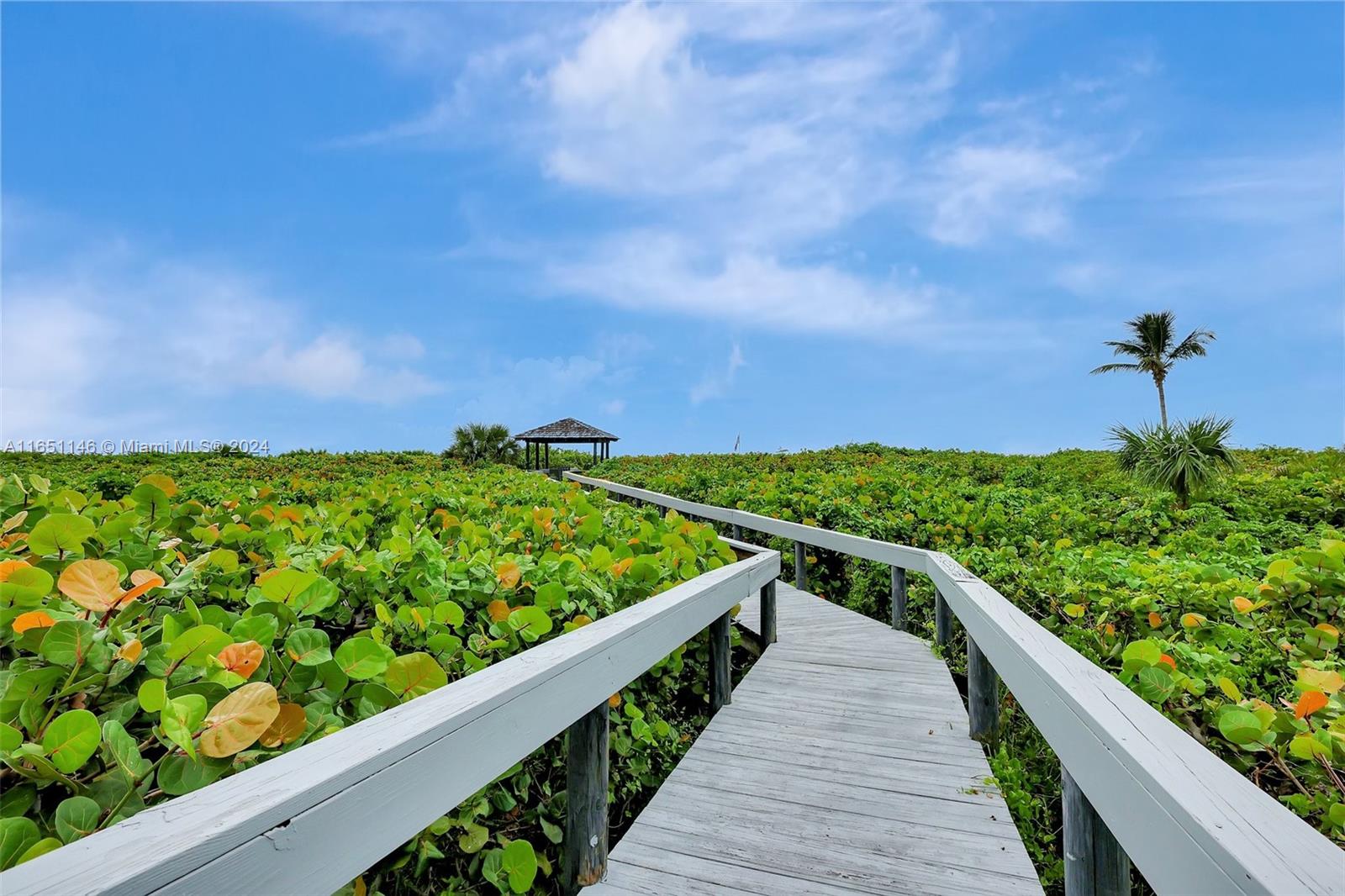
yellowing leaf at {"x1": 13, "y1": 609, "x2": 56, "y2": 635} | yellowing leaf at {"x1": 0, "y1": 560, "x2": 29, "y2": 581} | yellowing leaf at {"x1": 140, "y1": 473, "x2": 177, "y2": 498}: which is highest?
yellowing leaf at {"x1": 140, "y1": 473, "x2": 177, "y2": 498}

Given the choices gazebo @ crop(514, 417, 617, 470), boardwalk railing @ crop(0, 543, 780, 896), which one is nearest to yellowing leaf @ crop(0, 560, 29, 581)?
boardwalk railing @ crop(0, 543, 780, 896)

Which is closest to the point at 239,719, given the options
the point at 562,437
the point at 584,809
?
the point at 584,809

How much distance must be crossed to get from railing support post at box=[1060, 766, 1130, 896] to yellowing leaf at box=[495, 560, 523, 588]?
1.78 m

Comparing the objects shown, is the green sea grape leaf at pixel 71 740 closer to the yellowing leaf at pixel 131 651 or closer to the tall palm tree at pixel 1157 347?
the yellowing leaf at pixel 131 651

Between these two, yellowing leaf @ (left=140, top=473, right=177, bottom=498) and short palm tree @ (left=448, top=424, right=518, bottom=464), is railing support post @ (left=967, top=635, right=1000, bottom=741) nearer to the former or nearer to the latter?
yellowing leaf @ (left=140, top=473, right=177, bottom=498)

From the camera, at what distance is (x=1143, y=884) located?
2.19 m

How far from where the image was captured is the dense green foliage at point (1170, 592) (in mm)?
1802

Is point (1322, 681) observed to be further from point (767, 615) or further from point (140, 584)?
point (767, 615)

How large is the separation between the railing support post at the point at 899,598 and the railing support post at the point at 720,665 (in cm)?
211

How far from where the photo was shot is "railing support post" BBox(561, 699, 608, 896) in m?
2.06

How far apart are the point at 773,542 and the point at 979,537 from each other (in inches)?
87.3

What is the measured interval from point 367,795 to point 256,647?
18.0 inches

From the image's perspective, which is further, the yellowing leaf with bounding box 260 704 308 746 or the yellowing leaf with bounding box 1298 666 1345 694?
the yellowing leaf with bounding box 1298 666 1345 694

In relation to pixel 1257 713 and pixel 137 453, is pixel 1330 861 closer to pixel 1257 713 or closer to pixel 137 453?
pixel 1257 713
